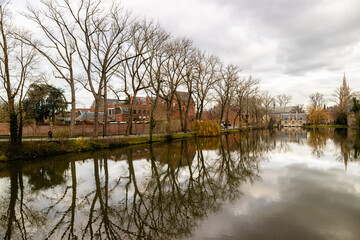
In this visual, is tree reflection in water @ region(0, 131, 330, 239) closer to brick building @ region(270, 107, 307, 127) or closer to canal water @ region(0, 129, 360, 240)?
canal water @ region(0, 129, 360, 240)

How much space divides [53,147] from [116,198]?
577 inches

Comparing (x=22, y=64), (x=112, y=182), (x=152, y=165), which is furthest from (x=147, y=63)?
(x=112, y=182)

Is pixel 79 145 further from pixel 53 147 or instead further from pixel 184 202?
pixel 184 202

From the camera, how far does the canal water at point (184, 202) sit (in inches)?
250

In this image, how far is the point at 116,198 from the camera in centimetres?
918

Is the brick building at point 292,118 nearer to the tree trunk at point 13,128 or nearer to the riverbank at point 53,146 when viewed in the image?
the riverbank at point 53,146

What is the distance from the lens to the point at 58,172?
46.1ft

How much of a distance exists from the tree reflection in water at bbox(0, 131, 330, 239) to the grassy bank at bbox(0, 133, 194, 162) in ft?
12.3

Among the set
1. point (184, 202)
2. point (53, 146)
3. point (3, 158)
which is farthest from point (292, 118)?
point (184, 202)

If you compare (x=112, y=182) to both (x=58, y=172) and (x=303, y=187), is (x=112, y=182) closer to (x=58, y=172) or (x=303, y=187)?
(x=58, y=172)

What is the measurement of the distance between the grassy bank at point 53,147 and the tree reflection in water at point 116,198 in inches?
148

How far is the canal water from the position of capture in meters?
6.34

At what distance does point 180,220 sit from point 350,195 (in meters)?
7.02

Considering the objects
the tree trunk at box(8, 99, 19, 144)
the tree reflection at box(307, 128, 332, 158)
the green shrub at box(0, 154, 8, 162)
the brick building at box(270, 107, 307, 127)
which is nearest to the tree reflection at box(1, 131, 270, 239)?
the green shrub at box(0, 154, 8, 162)
